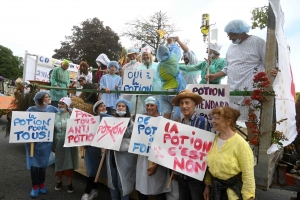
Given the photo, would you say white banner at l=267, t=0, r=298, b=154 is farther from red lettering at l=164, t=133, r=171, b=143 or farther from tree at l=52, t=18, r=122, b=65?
tree at l=52, t=18, r=122, b=65

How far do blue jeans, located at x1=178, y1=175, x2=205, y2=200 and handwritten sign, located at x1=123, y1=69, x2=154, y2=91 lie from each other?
1.83 meters

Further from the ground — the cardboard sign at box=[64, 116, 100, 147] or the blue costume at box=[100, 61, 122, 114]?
the blue costume at box=[100, 61, 122, 114]

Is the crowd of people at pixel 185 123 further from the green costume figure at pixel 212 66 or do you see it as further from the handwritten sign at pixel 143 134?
the handwritten sign at pixel 143 134

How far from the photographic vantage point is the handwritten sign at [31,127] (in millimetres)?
3930

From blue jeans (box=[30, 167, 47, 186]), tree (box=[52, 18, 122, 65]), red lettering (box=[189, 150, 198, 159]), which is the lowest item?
blue jeans (box=[30, 167, 47, 186])

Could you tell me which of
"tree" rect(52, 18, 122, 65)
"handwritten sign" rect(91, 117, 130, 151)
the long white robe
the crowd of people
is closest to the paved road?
the crowd of people

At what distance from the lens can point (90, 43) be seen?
82.1 ft

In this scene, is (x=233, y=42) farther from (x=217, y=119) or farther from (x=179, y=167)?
(x=179, y=167)

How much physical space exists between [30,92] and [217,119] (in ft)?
15.2

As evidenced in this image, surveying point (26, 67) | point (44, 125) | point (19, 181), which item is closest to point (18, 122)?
point (44, 125)

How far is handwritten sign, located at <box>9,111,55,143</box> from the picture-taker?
3.93 metres

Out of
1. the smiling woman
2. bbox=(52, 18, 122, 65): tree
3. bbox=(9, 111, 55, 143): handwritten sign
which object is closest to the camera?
the smiling woman

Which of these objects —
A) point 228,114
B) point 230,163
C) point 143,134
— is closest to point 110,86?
point 143,134

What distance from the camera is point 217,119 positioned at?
96.7 inches
